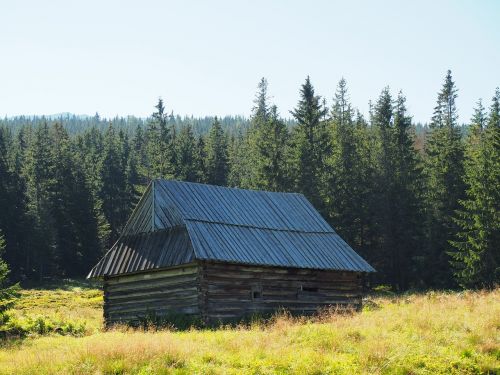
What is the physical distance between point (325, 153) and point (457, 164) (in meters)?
11.8

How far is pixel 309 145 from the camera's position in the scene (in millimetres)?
59438

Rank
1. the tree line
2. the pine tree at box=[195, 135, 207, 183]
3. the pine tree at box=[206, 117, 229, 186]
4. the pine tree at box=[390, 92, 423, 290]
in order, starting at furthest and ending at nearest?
the pine tree at box=[206, 117, 229, 186]
the pine tree at box=[195, 135, 207, 183]
the pine tree at box=[390, 92, 423, 290]
the tree line

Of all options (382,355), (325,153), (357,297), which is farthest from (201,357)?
(325,153)

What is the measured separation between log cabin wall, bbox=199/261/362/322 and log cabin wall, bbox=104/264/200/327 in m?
0.62

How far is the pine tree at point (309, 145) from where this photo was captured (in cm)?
5688

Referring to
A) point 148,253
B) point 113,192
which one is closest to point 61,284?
point 113,192

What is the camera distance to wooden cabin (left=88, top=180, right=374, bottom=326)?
27594 millimetres

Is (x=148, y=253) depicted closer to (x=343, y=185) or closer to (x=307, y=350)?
(x=307, y=350)

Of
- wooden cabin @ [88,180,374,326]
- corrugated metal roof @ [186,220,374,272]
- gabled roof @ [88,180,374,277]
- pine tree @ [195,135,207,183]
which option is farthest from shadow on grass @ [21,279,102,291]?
corrugated metal roof @ [186,220,374,272]

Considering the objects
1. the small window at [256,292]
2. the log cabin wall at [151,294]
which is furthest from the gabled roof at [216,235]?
the small window at [256,292]

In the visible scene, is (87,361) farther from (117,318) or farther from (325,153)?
(325,153)

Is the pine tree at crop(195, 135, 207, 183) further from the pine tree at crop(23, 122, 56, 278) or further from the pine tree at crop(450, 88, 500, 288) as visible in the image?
the pine tree at crop(450, 88, 500, 288)

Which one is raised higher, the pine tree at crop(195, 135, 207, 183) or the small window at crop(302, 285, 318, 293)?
the pine tree at crop(195, 135, 207, 183)

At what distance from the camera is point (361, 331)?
1891cm
